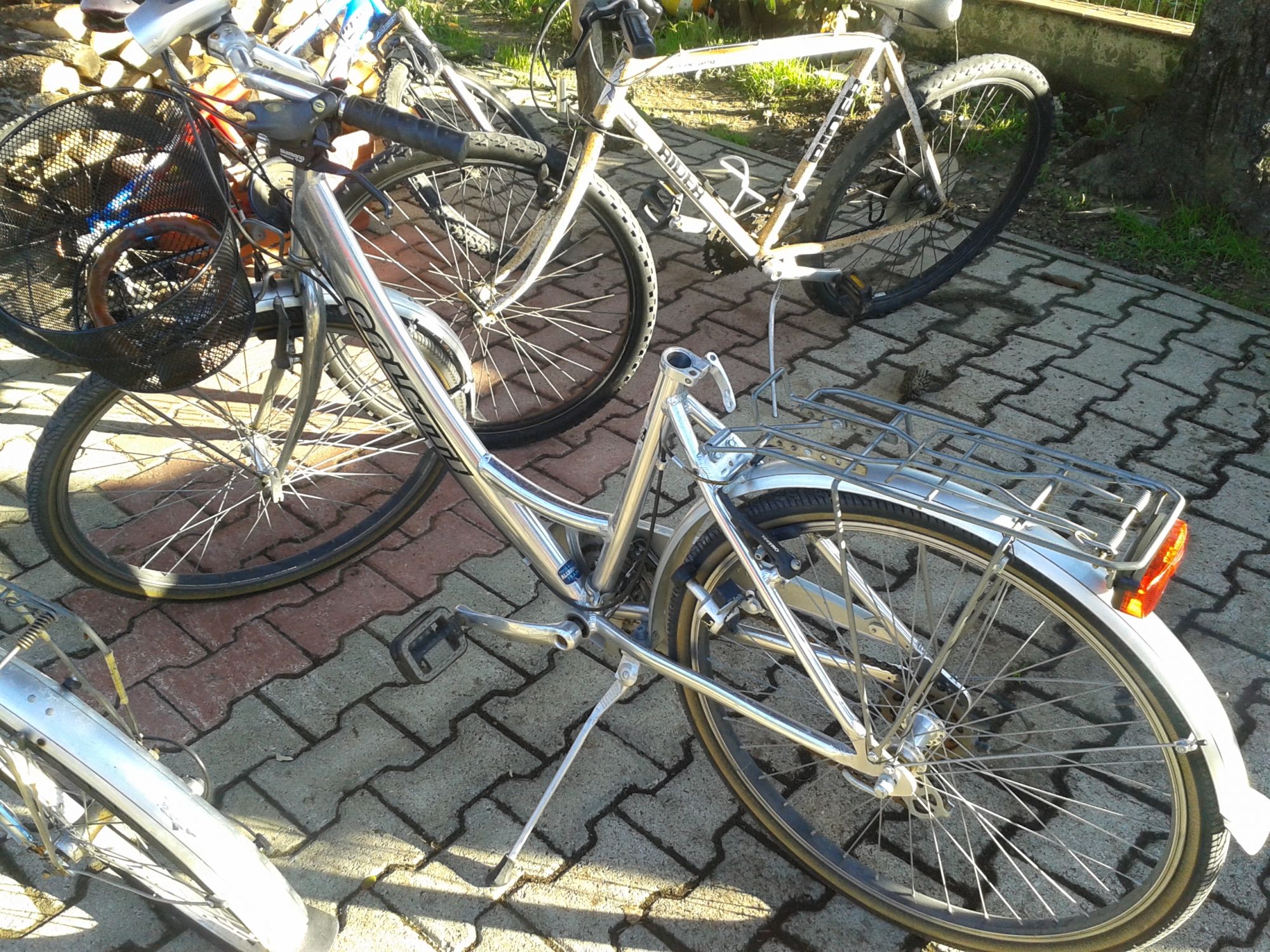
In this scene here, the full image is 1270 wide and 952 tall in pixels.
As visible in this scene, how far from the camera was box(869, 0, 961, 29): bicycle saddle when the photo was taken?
348 cm

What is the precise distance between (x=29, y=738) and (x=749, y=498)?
1281 millimetres

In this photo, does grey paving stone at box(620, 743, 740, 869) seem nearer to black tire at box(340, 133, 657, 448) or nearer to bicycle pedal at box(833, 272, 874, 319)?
black tire at box(340, 133, 657, 448)

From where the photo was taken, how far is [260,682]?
279cm

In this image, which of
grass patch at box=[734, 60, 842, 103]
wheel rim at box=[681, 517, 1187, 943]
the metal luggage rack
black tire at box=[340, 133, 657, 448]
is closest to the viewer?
the metal luggage rack

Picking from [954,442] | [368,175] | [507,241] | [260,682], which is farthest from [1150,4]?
[260,682]

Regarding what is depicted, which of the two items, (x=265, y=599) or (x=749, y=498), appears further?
(x=265, y=599)

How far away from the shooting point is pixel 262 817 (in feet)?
8.13

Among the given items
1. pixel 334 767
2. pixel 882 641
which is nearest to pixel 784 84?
pixel 882 641

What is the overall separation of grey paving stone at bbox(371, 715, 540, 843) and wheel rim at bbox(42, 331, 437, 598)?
0.71 meters

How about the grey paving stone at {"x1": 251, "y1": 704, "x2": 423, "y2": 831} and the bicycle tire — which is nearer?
the bicycle tire

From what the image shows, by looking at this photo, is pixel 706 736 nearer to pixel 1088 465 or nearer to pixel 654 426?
pixel 654 426

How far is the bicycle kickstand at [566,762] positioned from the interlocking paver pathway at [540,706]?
0.16 feet

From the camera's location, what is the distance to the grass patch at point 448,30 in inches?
274

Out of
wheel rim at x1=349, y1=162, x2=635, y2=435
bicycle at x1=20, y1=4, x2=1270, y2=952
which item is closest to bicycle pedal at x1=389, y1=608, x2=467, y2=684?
bicycle at x1=20, y1=4, x2=1270, y2=952
